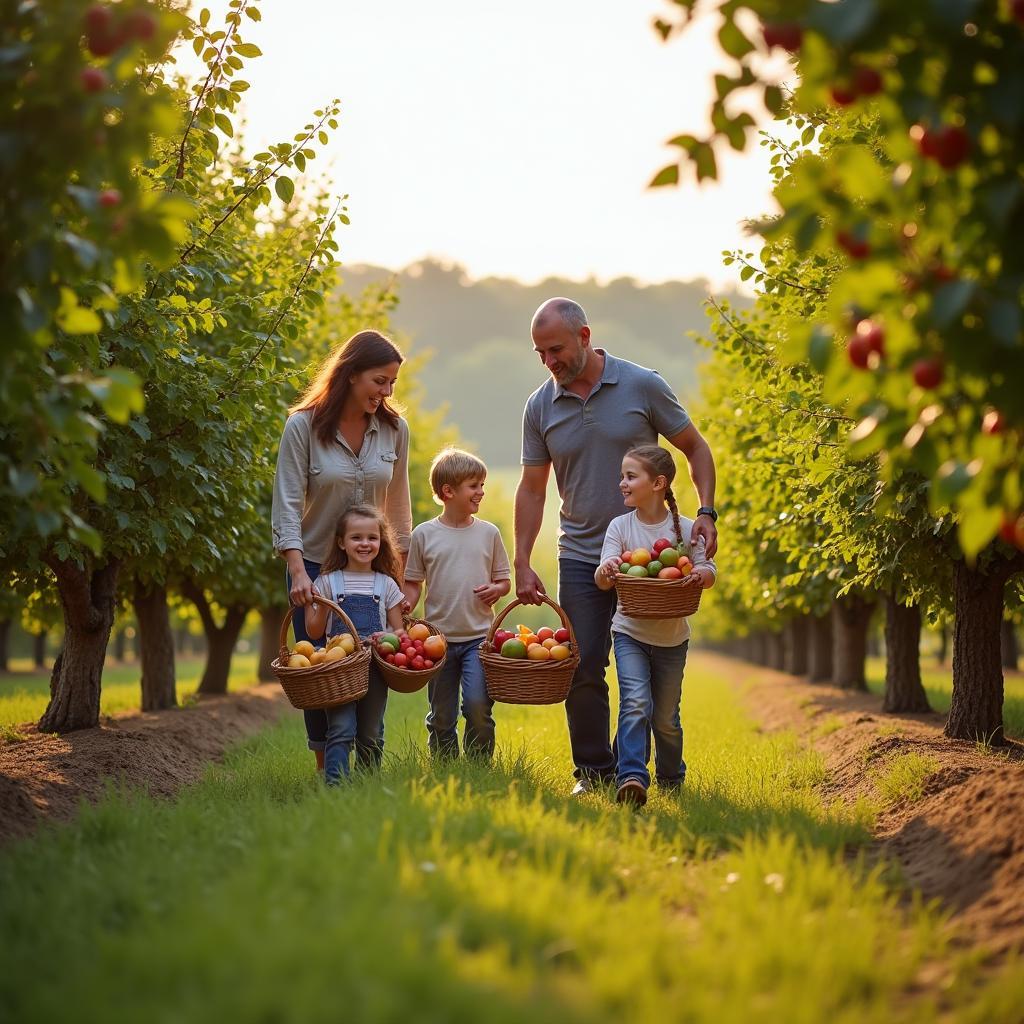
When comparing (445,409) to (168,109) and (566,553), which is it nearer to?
(566,553)

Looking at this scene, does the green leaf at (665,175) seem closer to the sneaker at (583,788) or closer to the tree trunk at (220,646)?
the sneaker at (583,788)

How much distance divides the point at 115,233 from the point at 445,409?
25383 mm

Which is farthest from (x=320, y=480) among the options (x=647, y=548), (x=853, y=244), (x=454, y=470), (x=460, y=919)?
(x=853, y=244)

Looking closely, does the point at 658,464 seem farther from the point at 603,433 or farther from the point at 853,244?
the point at 853,244

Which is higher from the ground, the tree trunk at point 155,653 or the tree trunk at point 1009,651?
the tree trunk at point 155,653

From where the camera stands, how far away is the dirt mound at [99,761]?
6.21 metres

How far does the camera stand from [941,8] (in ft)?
9.85

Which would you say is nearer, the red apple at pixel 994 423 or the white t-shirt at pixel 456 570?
the red apple at pixel 994 423

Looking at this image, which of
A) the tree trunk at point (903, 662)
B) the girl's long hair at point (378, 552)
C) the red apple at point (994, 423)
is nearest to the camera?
the red apple at point (994, 423)

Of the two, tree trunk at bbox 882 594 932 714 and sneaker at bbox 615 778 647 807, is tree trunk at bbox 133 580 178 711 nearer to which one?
tree trunk at bbox 882 594 932 714

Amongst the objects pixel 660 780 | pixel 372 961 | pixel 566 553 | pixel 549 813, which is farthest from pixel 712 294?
pixel 372 961

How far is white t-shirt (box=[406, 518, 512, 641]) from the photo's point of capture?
6.95 m

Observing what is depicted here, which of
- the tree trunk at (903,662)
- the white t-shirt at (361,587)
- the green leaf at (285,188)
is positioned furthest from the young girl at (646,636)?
the tree trunk at (903,662)

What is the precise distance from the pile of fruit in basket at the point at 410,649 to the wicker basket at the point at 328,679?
0.54 feet
